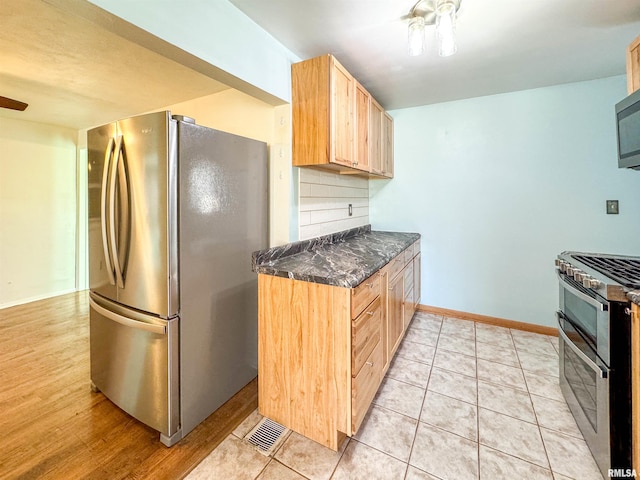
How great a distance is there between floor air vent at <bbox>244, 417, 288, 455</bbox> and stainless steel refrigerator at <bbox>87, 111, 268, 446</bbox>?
1.10 feet

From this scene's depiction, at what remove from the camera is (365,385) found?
1.53 m

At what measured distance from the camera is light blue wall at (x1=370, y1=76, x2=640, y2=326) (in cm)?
248

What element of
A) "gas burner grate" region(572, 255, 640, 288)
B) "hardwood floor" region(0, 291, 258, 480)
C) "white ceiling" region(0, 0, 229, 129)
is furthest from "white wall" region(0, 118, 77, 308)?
"gas burner grate" region(572, 255, 640, 288)

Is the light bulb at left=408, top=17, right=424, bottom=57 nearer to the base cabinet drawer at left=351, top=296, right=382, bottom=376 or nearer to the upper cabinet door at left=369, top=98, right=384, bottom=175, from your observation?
the upper cabinet door at left=369, top=98, right=384, bottom=175

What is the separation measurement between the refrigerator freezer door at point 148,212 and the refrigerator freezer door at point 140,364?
100 mm

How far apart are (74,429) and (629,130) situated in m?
3.64

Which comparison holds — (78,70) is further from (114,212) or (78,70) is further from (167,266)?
(167,266)

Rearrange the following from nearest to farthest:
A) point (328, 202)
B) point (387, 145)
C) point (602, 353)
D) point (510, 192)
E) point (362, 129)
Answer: point (602, 353) < point (362, 129) < point (328, 202) < point (510, 192) < point (387, 145)

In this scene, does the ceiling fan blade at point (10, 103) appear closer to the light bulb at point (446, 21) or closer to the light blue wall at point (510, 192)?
the light bulb at point (446, 21)

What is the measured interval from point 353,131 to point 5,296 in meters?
4.61

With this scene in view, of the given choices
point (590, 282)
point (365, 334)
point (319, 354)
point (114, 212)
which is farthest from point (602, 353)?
point (114, 212)

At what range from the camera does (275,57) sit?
6.13 feet

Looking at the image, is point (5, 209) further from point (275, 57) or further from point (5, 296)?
point (275, 57)

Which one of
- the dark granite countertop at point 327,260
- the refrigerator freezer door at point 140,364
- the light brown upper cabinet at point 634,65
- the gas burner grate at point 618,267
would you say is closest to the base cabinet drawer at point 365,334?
the dark granite countertop at point 327,260
